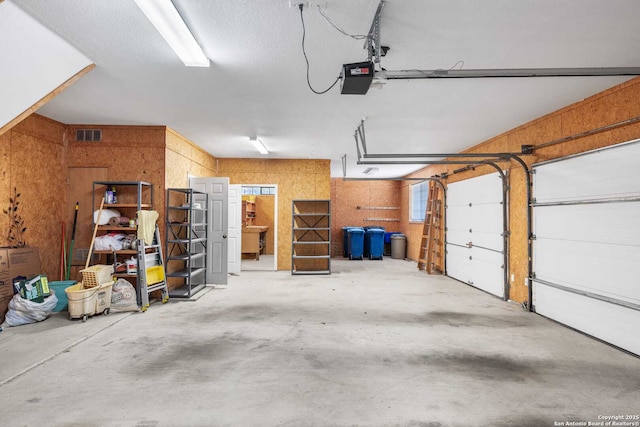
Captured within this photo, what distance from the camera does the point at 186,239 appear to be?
6.29m

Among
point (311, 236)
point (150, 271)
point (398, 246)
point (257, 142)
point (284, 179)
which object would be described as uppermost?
point (257, 142)

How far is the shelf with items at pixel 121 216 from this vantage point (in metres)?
5.04

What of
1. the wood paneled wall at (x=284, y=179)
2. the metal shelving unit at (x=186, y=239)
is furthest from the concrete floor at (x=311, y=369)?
the wood paneled wall at (x=284, y=179)

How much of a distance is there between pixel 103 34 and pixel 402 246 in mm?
10146

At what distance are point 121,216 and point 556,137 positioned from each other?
6403mm

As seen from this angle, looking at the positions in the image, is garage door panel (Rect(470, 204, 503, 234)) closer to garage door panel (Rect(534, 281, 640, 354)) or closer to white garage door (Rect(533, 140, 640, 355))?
white garage door (Rect(533, 140, 640, 355))

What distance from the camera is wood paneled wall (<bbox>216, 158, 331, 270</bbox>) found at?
8.58 metres

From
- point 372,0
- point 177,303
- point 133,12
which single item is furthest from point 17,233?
point 372,0

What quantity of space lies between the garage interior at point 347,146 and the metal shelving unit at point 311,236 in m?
1.35

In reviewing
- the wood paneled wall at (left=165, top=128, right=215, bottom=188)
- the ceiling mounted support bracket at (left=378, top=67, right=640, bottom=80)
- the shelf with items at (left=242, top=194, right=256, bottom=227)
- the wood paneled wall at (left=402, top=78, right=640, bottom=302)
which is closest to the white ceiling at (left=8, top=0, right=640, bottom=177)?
the wood paneled wall at (left=402, top=78, right=640, bottom=302)

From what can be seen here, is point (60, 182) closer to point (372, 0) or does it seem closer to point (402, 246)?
point (372, 0)

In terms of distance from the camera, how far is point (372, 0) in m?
2.32

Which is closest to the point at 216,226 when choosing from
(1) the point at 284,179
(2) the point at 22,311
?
(1) the point at 284,179

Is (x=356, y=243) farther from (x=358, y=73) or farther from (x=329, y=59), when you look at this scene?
(x=358, y=73)
